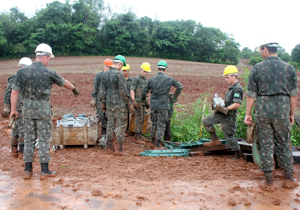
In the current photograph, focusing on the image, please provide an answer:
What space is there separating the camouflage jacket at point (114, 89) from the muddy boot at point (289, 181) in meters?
3.59

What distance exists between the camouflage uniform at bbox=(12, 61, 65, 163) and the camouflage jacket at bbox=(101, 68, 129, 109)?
162 cm

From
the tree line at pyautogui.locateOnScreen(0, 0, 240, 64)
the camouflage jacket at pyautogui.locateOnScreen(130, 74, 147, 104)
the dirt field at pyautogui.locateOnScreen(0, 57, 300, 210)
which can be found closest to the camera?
the dirt field at pyautogui.locateOnScreen(0, 57, 300, 210)

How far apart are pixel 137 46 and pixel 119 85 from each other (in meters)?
46.9

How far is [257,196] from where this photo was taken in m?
3.69

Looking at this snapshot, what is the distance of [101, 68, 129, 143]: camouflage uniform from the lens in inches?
234

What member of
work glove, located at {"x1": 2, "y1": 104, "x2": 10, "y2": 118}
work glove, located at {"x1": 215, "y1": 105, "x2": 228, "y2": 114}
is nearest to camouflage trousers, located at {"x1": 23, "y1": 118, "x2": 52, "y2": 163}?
work glove, located at {"x1": 2, "y1": 104, "x2": 10, "y2": 118}

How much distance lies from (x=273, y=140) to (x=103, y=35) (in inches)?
1960

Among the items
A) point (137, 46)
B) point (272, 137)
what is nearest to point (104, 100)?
point (272, 137)

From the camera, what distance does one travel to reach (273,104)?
3.82 meters

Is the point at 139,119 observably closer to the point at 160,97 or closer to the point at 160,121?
the point at 160,121

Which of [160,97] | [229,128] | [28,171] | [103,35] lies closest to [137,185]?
[28,171]

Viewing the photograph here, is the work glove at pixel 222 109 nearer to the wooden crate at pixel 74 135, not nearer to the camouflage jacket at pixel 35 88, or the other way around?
the wooden crate at pixel 74 135

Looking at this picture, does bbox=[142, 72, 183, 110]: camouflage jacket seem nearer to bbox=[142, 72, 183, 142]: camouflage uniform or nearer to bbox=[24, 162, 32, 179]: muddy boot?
bbox=[142, 72, 183, 142]: camouflage uniform

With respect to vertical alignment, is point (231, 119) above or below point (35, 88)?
below
